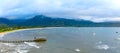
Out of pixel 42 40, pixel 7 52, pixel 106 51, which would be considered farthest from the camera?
pixel 42 40

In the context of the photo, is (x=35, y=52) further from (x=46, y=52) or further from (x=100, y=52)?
(x=100, y=52)

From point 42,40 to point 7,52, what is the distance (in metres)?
34.5

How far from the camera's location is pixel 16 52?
59.6m

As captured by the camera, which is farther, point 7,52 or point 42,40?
point 42,40

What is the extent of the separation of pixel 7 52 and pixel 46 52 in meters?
10.8

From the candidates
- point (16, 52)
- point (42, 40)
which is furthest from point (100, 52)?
point (42, 40)

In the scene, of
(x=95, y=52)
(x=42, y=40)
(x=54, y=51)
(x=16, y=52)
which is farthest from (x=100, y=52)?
(x=42, y=40)

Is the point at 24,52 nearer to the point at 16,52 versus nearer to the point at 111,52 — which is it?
the point at 16,52

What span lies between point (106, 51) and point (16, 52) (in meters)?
26.0

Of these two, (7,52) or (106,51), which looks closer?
(7,52)

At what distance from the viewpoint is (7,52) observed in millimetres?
59031

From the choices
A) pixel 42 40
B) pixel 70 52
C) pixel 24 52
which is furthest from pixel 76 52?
pixel 42 40

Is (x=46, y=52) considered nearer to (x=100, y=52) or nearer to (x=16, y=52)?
(x=16, y=52)

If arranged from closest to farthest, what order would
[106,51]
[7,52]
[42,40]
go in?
1. [7,52]
2. [106,51]
3. [42,40]
